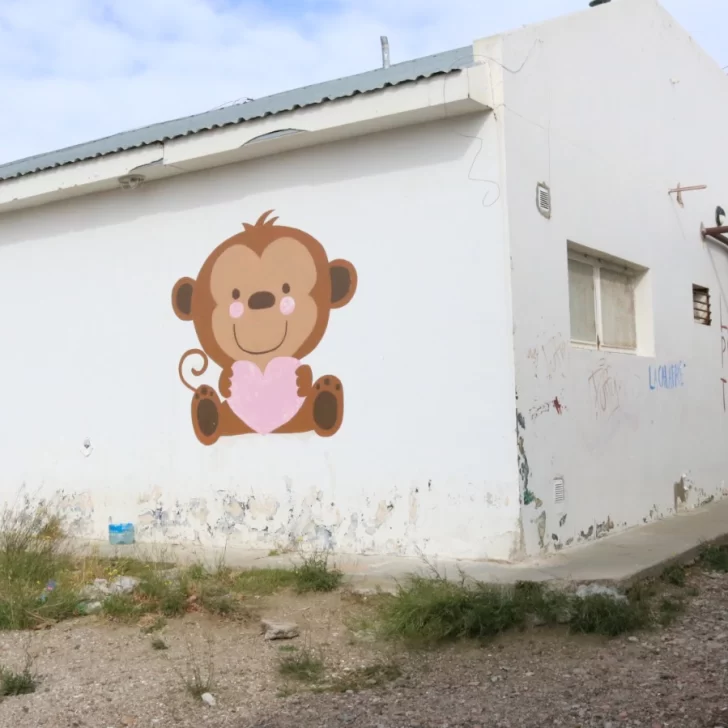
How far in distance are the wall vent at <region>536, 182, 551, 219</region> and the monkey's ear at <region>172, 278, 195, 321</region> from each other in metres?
3.24

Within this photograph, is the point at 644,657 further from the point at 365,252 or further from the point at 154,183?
the point at 154,183

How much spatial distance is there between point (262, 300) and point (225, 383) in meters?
0.84

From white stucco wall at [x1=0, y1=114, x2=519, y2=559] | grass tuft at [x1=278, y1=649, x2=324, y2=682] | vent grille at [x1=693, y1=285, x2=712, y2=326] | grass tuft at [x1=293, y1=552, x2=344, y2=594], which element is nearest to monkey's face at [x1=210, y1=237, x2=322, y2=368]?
white stucco wall at [x1=0, y1=114, x2=519, y2=559]

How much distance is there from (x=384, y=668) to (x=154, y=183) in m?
5.62

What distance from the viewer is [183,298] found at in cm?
838

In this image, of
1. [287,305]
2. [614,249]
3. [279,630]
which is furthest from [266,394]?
[614,249]

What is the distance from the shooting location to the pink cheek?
7.78 meters

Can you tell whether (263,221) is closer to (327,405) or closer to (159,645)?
(327,405)

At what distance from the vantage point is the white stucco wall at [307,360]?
22.7 ft

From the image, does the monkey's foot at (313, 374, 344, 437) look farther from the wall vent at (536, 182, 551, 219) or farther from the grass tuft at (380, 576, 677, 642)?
the grass tuft at (380, 576, 677, 642)

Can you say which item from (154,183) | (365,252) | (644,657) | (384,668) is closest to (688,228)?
(365,252)

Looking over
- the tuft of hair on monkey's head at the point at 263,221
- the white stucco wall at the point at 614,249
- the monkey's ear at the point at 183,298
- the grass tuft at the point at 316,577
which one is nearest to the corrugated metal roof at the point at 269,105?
the white stucco wall at the point at 614,249

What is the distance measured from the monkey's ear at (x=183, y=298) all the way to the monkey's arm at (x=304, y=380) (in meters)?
1.33

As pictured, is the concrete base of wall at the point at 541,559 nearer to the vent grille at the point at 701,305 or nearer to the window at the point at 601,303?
the window at the point at 601,303
